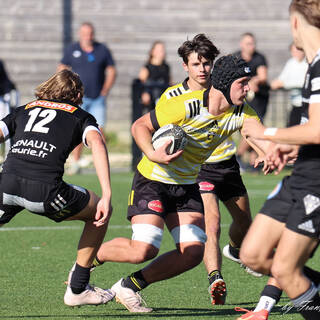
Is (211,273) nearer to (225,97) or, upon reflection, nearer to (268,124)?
(225,97)

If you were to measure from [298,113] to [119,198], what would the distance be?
12.1 feet

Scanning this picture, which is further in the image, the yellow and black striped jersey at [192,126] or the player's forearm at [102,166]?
the yellow and black striped jersey at [192,126]

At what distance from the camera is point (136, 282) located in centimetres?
689

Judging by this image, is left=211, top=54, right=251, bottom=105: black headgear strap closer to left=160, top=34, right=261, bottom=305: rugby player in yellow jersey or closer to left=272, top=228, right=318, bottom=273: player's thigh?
left=160, top=34, right=261, bottom=305: rugby player in yellow jersey

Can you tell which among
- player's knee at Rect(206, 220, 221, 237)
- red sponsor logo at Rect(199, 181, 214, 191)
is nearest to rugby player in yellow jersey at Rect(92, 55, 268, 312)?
player's knee at Rect(206, 220, 221, 237)

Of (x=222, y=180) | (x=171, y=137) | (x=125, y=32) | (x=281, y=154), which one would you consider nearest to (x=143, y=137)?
(x=171, y=137)

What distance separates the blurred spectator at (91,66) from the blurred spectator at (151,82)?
2.85ft

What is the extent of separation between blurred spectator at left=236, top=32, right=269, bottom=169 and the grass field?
5310 millimetres

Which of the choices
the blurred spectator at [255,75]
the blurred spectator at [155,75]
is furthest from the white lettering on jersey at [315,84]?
the blurred spectator at [155,75]

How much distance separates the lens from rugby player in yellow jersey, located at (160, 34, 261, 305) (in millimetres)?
7297

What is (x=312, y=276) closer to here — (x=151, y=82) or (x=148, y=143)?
(x=148, y=143)

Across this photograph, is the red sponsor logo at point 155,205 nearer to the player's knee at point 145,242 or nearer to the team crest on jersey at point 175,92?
the player's knee at point 145,242

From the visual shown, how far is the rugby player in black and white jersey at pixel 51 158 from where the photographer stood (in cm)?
633

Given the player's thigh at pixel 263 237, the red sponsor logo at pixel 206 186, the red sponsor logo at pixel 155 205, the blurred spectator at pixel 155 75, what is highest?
the player's thigh at pixel 263 237
